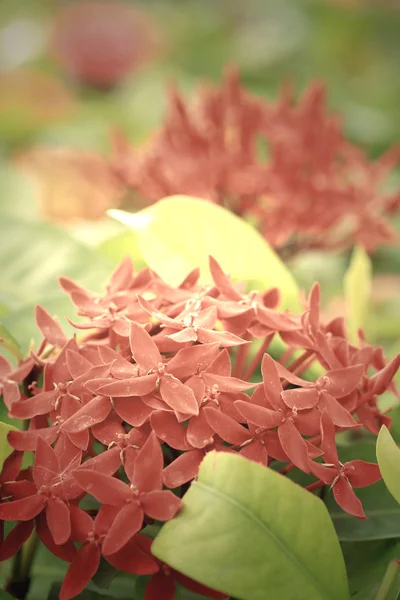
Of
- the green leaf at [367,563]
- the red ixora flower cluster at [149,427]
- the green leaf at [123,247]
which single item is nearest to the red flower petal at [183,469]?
the red ixora flower cluster at [149,427]

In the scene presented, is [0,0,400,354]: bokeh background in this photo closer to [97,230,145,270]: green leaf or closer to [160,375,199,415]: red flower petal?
[97,230,145,270]: green leaf

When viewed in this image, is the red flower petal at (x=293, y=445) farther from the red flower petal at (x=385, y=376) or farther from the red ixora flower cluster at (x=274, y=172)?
the red ixora flower cluster at (x=274, y=172)

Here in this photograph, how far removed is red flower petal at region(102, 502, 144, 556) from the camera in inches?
9.9

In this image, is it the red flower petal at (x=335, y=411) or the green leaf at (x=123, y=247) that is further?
the green leaf at (x=123, y=247)

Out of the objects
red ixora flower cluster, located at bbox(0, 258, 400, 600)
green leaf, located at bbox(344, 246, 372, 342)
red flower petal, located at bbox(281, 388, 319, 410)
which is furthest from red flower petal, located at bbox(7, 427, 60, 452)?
green leaf, located at bbox(344, 246, 372, 342)

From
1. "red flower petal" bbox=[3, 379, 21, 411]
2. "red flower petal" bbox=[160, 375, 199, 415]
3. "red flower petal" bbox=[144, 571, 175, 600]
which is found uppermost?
"red flower petal" bbox=[160, 375, 199, 415]

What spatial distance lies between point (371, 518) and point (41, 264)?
293mm

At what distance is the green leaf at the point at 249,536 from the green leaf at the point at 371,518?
0.05 metres

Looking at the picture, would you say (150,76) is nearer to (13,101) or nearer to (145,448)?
(13,101)

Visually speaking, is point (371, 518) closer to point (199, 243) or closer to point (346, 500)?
point (346, 500)

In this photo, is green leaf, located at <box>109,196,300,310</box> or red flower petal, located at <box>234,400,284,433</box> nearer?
red flower petal, located at <box>234,400,284,433</box>

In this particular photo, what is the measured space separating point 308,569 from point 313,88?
46 centimetres

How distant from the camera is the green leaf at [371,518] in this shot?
0.32m

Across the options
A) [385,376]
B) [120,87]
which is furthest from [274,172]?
[120,87]
